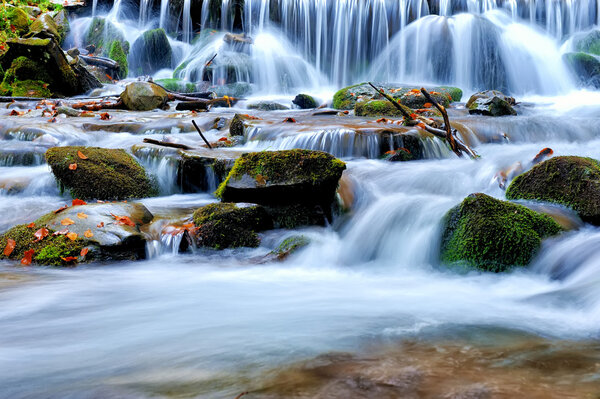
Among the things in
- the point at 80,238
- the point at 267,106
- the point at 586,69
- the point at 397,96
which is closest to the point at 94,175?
the point at 80,238

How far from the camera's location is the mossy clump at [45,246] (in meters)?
4.16

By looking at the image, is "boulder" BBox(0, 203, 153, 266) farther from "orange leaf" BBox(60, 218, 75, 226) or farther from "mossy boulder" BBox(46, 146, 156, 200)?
"mossy boulder" BBox(46, 146, 156, 200)

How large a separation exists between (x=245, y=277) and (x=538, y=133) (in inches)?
258

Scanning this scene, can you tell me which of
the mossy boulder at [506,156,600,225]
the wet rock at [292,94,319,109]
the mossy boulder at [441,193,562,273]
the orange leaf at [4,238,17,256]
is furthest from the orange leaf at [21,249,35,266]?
the wet rock at [292,94,319,109]

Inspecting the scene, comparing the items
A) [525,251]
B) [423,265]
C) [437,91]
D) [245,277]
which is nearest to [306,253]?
[245,277]

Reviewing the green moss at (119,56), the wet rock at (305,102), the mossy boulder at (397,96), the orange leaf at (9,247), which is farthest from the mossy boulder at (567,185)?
the green moss at (119,56)

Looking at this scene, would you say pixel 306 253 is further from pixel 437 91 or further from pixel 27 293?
pixel 437 91

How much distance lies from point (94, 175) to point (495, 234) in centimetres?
451

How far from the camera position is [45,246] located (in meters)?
4.26

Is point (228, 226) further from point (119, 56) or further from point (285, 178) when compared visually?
point (119, 56)

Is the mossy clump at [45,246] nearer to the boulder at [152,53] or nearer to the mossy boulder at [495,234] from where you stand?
the mossy boulder at [495,234]

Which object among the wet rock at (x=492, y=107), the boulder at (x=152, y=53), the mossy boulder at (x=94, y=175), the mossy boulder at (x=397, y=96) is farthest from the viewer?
the boulder at (x=152, y=53)

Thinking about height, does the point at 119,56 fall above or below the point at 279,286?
above

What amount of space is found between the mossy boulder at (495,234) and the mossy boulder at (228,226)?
1.81m
